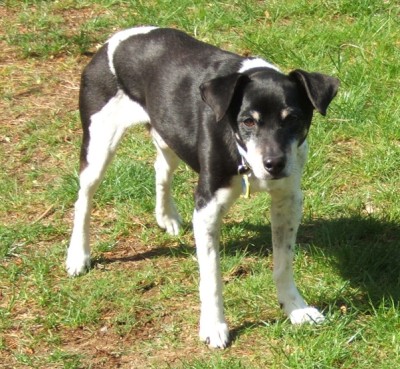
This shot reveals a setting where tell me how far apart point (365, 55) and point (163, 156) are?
8.11 feet

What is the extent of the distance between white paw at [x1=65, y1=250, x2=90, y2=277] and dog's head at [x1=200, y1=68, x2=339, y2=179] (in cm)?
156

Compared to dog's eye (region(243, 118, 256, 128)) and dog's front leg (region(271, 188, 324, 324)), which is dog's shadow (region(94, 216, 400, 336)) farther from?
dog's eye (region(243, 118, 256, 128))

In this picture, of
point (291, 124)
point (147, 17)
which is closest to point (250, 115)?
point (291, 124)

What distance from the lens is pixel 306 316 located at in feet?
16.8

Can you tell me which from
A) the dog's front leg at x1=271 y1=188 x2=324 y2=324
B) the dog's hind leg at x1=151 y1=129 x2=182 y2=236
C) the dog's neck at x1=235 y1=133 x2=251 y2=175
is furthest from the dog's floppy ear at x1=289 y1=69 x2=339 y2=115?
the dog's hind leg at x1=151 y1=129 x2=182 y2=236

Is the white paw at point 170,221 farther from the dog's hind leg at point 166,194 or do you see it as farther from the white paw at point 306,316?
the white paw at point 306,316

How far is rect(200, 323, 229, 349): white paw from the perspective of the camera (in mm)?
5055

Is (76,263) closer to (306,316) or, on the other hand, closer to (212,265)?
(212,265)

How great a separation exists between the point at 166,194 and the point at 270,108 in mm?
1701

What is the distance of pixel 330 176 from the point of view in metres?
6.58

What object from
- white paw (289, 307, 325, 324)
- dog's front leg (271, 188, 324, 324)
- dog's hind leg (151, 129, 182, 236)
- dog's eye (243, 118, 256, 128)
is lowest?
dog's hind leg (151, 129, 182, 236)

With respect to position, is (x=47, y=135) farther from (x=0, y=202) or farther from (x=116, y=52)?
(x=116, y=52)

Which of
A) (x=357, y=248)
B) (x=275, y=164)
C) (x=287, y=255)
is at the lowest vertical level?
(x=357, y=248)

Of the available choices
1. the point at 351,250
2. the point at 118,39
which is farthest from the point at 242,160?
the point at 118,39
